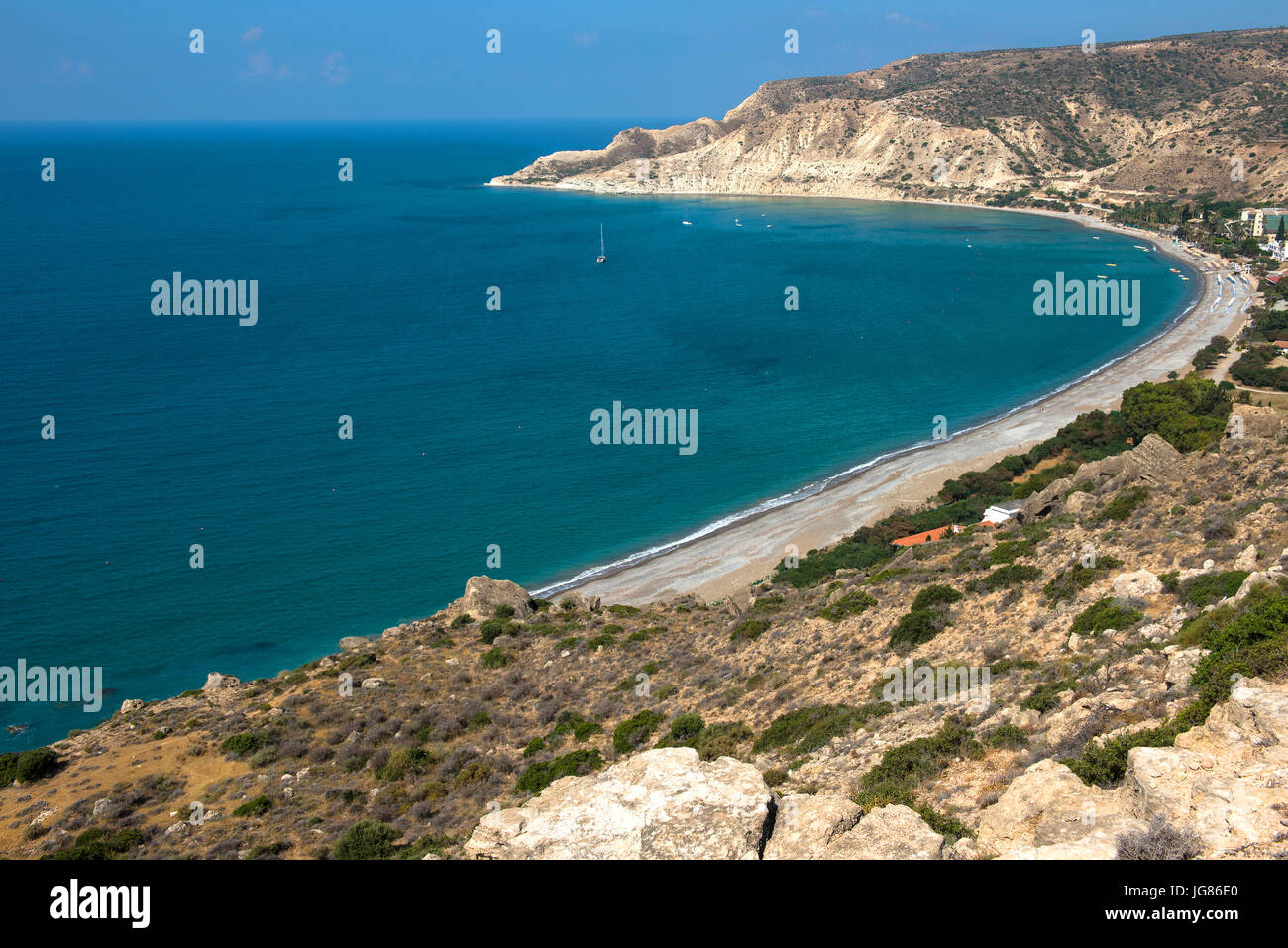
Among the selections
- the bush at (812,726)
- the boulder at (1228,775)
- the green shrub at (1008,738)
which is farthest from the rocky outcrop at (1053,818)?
the bush at (812,726)

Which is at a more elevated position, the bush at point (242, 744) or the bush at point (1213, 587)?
the bush at point (1213, 587)

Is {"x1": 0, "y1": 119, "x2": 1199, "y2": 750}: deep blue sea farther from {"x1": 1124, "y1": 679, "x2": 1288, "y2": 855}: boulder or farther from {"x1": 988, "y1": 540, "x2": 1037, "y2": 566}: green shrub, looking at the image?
{"x1": 1124, "y1": 679, "x2": 1288, "y2": 855}: boulder

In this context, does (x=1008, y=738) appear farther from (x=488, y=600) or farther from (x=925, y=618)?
(x=488, y=600)

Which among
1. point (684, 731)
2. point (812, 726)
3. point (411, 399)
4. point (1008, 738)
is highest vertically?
point (411, 399)

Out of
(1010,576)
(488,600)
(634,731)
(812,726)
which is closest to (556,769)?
(634,731)

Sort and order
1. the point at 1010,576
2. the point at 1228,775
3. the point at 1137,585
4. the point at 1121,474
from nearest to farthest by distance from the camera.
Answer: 1. the point at 1228,775
2. the point at 1137,585
3. the point at 1010,576
4. the point at 1121,474

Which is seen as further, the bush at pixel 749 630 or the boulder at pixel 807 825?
the bush at pixel 749 630

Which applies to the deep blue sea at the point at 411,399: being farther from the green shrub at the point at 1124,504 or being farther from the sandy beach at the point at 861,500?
the green shrub at the point at 1124,504

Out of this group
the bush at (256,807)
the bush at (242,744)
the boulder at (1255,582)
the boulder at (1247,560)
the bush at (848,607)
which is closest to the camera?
the boulder at (1255,582)
